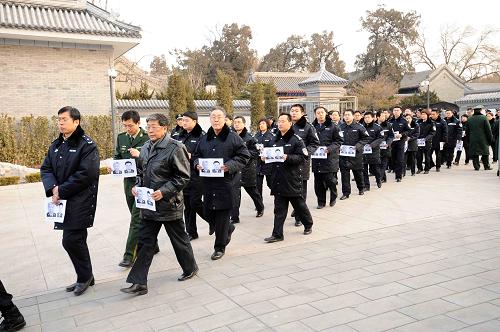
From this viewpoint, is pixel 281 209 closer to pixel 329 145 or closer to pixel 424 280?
pixel 424 280

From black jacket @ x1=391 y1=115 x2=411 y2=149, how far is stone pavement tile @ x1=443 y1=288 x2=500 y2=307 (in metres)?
7.72

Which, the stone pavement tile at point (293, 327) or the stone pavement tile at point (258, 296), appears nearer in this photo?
the stone pavement tile at point (293, 327)

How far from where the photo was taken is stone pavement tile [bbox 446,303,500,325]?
365 cm

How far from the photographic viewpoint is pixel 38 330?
382 centimetres

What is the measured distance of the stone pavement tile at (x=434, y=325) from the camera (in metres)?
3.51

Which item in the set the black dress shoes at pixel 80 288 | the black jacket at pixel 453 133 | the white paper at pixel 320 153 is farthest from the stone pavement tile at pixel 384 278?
the black jacket at pixel 453 133

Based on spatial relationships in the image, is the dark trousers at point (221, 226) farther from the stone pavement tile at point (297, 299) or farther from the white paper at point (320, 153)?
the white paper at point (320, 153)

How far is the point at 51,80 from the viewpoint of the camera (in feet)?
52.5

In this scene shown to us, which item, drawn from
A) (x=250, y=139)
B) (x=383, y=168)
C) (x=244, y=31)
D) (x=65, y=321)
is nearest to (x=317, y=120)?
(x=250, y=139)

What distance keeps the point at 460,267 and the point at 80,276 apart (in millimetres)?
4003

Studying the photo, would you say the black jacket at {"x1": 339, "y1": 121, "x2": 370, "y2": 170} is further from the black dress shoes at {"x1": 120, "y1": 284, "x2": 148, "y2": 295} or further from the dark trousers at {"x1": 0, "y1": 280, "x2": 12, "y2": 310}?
the dark trousers at {"x1": 0, "y1": 280, "x2": 12, "y2": 310}

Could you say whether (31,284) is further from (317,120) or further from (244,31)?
(244,31)

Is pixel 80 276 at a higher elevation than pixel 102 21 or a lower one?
lower

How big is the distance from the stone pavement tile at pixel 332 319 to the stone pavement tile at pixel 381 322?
8 cm
